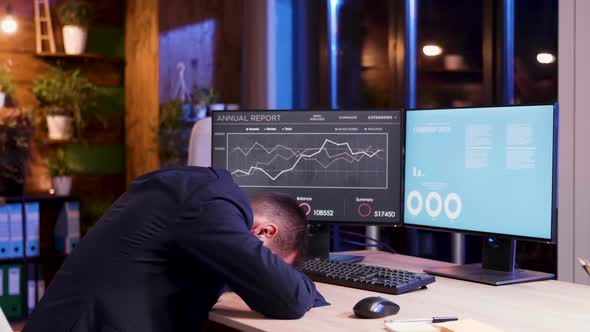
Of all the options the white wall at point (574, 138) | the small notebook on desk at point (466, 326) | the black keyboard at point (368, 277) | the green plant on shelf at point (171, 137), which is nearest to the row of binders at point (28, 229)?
the green plant on shelf at point (171, 137)

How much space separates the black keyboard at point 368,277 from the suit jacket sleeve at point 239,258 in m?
0.34

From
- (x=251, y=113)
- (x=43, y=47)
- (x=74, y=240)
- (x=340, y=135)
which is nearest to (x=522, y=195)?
(x=340, y=135)

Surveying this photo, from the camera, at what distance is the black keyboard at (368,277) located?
6.89 ft

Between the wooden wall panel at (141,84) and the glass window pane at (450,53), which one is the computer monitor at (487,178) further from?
the wooden wall panel at (141,84)

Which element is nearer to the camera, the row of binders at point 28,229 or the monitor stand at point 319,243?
the monitor stand at point 319,243

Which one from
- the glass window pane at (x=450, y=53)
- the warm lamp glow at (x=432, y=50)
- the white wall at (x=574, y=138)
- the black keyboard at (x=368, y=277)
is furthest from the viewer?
the warm lamp glow at (x=432, y=50)

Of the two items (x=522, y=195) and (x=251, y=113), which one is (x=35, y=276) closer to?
(x=251, y=113)

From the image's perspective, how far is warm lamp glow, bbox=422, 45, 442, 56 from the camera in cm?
454

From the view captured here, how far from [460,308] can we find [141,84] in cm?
372

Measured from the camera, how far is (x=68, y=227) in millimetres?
4945

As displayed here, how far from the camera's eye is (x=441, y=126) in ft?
7.84

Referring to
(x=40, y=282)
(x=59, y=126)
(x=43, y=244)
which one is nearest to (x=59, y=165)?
(x=59, y=126)

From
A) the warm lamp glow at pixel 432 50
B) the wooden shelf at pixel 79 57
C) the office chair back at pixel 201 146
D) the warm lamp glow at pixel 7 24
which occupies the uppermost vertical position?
the warm lamp glow at pixel 7 24

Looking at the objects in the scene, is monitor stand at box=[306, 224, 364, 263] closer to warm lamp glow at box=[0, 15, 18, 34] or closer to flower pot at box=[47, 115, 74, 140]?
flower pot at box=[47, 115, 74, 140]
